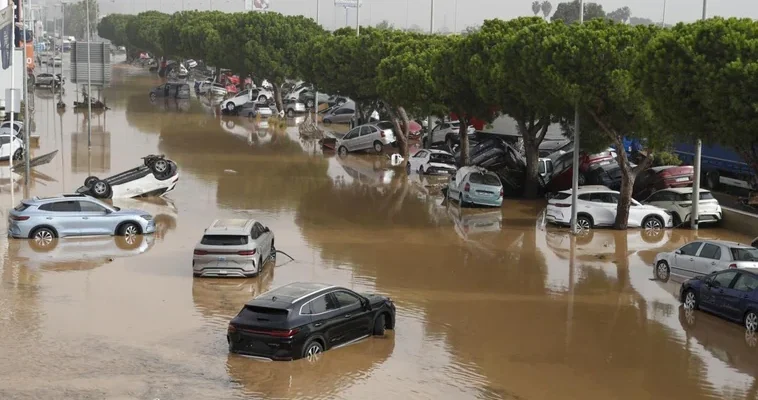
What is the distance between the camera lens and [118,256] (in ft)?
83.5

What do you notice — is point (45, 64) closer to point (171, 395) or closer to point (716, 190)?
point (716, 190)

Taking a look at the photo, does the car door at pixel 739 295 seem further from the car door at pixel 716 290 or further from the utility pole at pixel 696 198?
the utility pole at pixel 696 198

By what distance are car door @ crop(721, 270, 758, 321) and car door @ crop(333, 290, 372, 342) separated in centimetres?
678

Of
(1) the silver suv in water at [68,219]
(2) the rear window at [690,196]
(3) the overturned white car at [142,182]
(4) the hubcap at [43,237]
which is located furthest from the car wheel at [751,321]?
(3) the overturned white car at [142,182]

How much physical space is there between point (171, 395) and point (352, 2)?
172ft

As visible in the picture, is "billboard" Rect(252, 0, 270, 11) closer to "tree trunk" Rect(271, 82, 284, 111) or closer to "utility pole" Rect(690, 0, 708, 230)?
"tree trunk" Rect(271, 82, 284, 111)

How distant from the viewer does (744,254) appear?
21.6 m

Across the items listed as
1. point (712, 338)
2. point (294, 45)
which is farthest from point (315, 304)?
point (294, 45)

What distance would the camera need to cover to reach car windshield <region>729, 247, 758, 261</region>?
21.5 meters

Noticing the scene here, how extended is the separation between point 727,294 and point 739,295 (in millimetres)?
373

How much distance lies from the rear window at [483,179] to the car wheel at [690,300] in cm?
1450

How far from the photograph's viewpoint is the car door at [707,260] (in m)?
21.9

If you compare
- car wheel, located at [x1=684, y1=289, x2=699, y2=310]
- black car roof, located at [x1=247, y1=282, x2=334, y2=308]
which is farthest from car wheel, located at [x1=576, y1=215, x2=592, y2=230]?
black car roof, located at [x1=247, y1=282, x2=334, y2=308]

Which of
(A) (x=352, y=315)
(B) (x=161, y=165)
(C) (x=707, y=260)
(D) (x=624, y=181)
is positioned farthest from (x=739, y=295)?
(B) (x=161, y=165)
